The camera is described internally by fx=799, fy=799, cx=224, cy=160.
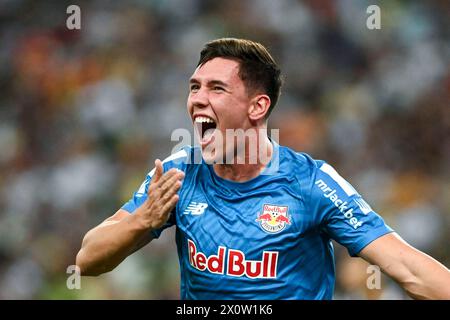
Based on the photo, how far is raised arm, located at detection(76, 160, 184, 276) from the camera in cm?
393

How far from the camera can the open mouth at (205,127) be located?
4375 millimetres

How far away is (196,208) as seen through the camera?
4.33 m

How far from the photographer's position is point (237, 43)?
4.52 meters

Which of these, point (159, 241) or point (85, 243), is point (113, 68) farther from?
point (85, 243)

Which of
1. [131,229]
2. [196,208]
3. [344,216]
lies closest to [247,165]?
[196,208]

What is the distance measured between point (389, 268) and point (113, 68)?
255 inches

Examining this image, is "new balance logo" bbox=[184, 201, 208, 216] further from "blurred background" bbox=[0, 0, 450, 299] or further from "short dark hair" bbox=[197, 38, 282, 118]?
"blurred background" bbox=[0, 0, 450, 299]

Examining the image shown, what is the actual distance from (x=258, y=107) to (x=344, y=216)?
84 cm

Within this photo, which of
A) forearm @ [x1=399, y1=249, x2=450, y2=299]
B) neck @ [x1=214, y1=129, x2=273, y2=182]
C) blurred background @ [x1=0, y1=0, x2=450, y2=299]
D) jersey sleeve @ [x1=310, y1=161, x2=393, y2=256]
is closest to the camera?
forearm @ [x1=399, y1=249, x2=450, y2=299]

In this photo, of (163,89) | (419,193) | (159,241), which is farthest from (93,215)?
(419,193)

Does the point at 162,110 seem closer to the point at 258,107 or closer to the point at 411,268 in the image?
the point at 258,107

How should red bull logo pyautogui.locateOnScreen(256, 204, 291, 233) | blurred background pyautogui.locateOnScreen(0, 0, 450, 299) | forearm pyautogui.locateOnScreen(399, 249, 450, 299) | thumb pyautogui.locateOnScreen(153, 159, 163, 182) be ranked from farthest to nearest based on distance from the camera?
1. blurred background pyautogui.locateOnScreen(0, 0, 450, 299)
2. red bull logo pyautogui.locateOnScreen(256, 204, 291, 233)
3. thumb pyautogui.locateOnScreen(153, 159, 163, 182)
4. forearm pyautogui.locateOnScreen(399, 249, 450, 299)

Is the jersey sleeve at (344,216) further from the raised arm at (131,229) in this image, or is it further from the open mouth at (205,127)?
the raised arm at (131,229)

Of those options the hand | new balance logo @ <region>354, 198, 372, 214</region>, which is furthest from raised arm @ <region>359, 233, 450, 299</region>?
the hand
